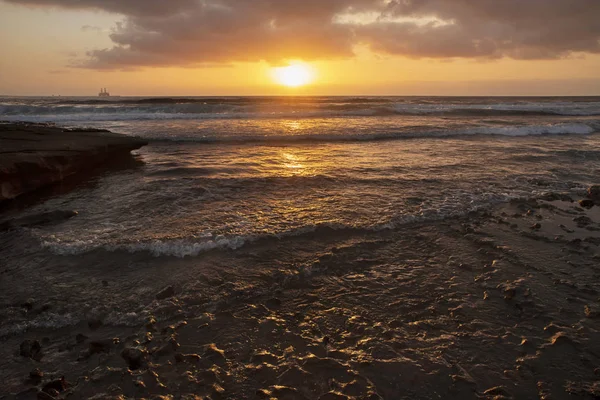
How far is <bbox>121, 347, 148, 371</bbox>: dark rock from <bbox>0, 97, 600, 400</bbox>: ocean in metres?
0.02

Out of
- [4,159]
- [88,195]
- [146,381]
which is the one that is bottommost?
[146,381]

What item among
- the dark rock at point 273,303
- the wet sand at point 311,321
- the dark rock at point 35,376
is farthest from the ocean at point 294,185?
the dark rock at point 35,376

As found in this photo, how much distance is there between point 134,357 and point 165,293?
123 centimetres

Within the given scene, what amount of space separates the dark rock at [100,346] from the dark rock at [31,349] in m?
0.52

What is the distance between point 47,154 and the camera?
10961 millimetres

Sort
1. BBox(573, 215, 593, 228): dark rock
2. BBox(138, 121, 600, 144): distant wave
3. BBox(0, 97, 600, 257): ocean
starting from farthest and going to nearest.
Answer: BBox(138, 121, 600, 144): distant wave, BBox(573, 215, 593, 228): dark rock, BBox(0, 97, 600, 257): ocean

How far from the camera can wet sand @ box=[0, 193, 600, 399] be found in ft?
11.1

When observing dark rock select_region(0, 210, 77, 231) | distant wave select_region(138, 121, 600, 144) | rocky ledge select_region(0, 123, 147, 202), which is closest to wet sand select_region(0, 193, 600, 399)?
dark rock select_region(0, 210, 77, 231)

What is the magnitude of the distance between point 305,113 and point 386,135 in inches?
677

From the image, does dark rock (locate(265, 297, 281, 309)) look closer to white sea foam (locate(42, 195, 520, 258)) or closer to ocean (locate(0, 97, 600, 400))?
ocean (locate(0, 97, 600, 400))

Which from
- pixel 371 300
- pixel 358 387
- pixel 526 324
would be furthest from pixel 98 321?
pixel 526 324

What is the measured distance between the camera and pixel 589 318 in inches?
171

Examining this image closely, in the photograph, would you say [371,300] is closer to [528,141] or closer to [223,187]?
[223,187]

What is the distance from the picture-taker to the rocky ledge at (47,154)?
957 centimetres
